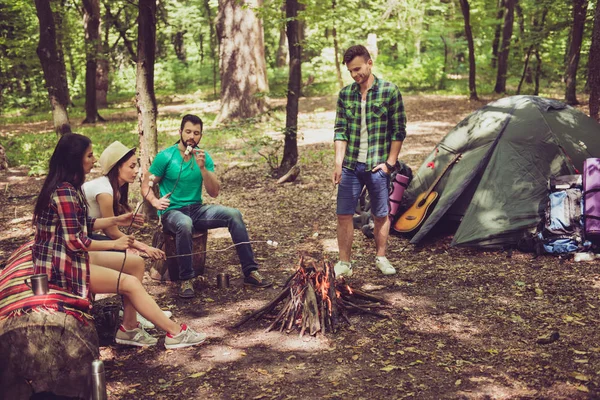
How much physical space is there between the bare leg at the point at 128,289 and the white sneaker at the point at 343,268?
67.8 inches

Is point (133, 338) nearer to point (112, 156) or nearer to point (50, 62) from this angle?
point (112, 156)

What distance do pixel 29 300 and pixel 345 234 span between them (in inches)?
103

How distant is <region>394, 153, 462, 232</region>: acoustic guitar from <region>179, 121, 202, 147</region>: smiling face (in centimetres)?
248

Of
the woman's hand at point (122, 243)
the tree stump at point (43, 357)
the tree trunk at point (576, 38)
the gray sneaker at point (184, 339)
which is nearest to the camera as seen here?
the tree stump at point (43, 357)

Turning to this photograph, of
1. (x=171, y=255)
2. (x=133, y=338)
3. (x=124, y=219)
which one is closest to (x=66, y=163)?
(x=124, y=219)

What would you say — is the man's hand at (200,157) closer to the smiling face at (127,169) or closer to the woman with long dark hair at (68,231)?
the smiling face at (127,169)

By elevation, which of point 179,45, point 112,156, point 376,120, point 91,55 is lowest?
point 112,156

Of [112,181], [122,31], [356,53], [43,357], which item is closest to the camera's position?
[43,357]

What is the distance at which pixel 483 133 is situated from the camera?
6.02 m

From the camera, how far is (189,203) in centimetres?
495

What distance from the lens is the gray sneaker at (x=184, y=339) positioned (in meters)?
3.74

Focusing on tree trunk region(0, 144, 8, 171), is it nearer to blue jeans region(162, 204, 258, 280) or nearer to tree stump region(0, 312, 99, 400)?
blue jeans region(162, 204, 258, 280)

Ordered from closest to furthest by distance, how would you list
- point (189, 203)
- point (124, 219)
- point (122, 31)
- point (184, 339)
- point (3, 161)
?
point (124, 219)
point (184, 339)
point (189, 203)
point (3, 161)
point (122, 31)

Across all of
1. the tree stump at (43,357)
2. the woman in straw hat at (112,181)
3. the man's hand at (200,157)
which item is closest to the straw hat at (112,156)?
the woman in straw hat at (112,181)
